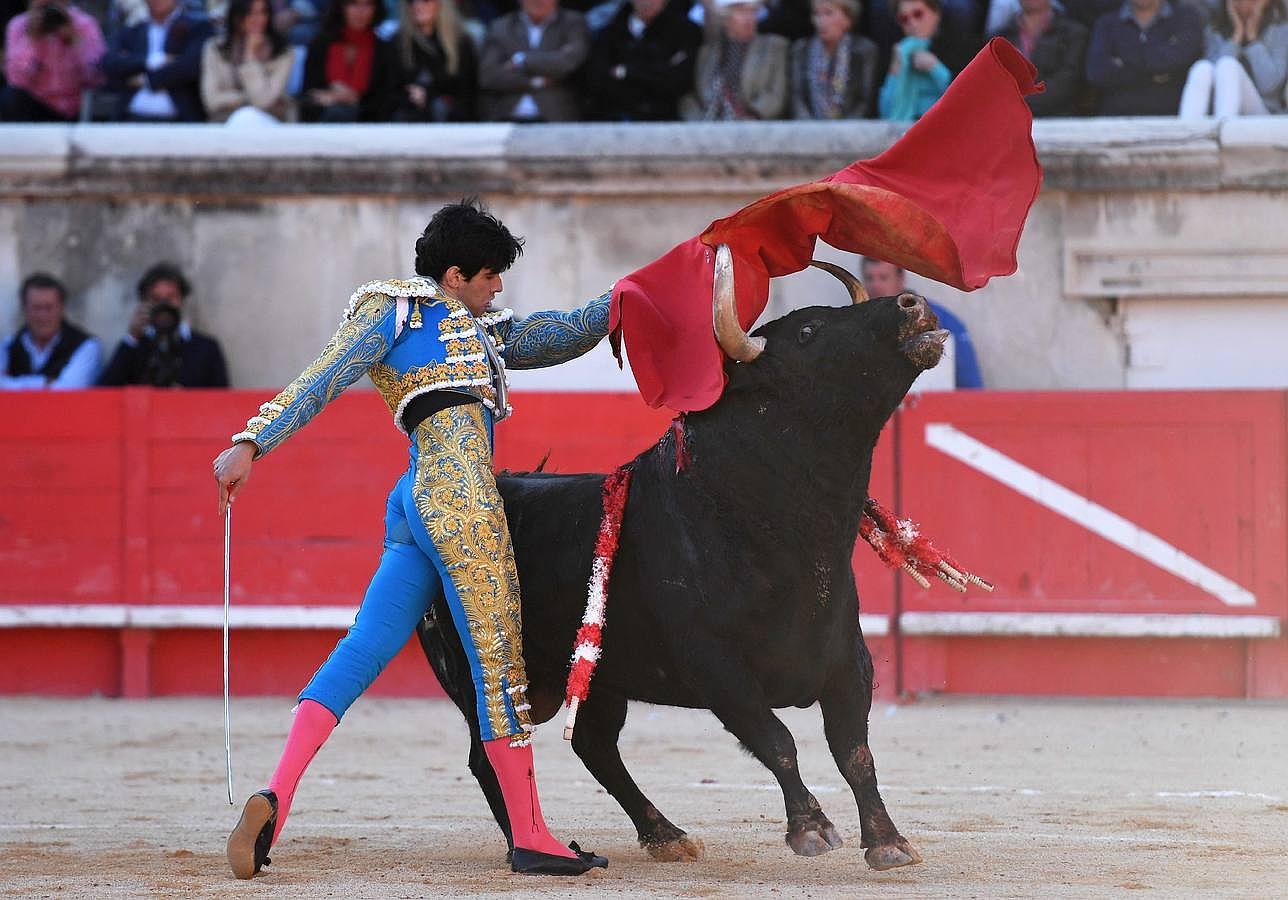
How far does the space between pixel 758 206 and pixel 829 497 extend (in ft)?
2.11

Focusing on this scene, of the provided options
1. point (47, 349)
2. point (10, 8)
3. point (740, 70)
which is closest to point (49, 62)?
point (10, 8)

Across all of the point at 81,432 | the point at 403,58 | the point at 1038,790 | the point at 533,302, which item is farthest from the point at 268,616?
the point at 1038,790

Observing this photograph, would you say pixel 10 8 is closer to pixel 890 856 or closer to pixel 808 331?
pixel 808 331

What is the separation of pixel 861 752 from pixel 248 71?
21.5 feet

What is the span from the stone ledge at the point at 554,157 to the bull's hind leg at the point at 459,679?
4935mm

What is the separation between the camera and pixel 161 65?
9867 mm

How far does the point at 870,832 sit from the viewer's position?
158 inches

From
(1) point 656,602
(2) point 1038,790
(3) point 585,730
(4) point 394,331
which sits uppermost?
(4) point 394,331

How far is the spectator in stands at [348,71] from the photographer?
959 centimetres

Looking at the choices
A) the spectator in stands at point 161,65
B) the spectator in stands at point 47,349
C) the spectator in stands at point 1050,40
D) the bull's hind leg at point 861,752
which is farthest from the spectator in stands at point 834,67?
the bull's hind leg at point 861,752

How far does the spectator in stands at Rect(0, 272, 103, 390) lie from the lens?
29.6ft

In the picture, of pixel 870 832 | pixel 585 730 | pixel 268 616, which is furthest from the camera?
pixel 268 616

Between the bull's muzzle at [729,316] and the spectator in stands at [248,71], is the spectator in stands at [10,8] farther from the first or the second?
the bull's muzzle at [729,316]

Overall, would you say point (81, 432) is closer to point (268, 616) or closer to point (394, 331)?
point (268, 616)
